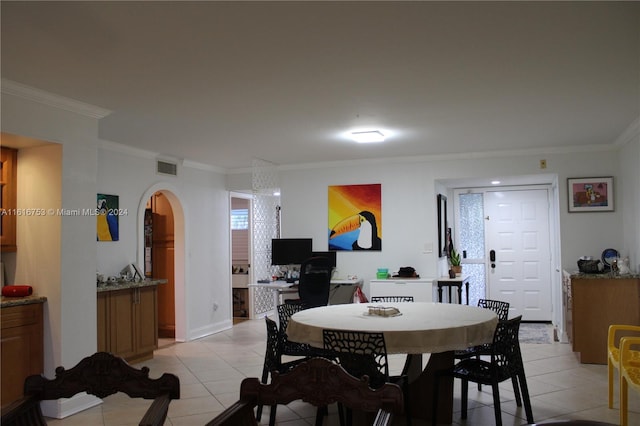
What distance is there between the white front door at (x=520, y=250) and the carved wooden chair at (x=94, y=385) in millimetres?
7328

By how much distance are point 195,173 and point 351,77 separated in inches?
171

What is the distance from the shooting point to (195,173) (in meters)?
7.47

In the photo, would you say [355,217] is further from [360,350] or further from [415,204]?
[360,350]

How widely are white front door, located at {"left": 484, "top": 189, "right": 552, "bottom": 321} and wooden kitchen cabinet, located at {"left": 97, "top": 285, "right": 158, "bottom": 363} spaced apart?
17.5 feet

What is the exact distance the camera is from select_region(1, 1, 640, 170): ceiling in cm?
265

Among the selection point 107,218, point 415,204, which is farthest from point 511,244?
point 107,218

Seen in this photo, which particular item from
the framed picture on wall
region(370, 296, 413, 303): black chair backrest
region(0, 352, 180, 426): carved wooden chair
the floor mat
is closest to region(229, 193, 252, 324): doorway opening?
the framed picture on wall

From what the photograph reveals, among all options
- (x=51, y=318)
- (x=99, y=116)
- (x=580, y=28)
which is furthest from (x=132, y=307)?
(x=580, y=28)

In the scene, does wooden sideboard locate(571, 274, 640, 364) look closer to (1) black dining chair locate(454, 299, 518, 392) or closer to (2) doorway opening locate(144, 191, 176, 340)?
(1) black dining chair locate(454, 299, 518, 392)

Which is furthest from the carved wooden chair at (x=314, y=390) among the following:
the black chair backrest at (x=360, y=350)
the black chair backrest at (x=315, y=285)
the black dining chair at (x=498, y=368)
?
the black chair backrest at (x=315, y=285)

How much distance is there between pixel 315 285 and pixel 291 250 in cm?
110

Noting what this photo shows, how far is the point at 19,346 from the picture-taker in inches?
153

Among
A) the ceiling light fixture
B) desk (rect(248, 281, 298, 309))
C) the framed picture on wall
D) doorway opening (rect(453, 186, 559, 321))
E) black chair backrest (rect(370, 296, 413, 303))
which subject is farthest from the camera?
doorway opening (rect(453, 186, 559, 321))

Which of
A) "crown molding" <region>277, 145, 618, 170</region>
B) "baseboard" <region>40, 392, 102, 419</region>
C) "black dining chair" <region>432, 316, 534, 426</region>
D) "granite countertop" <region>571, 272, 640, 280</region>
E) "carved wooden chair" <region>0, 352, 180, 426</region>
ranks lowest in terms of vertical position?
"baseboard" <region>40, 392, 102, 419</region>
